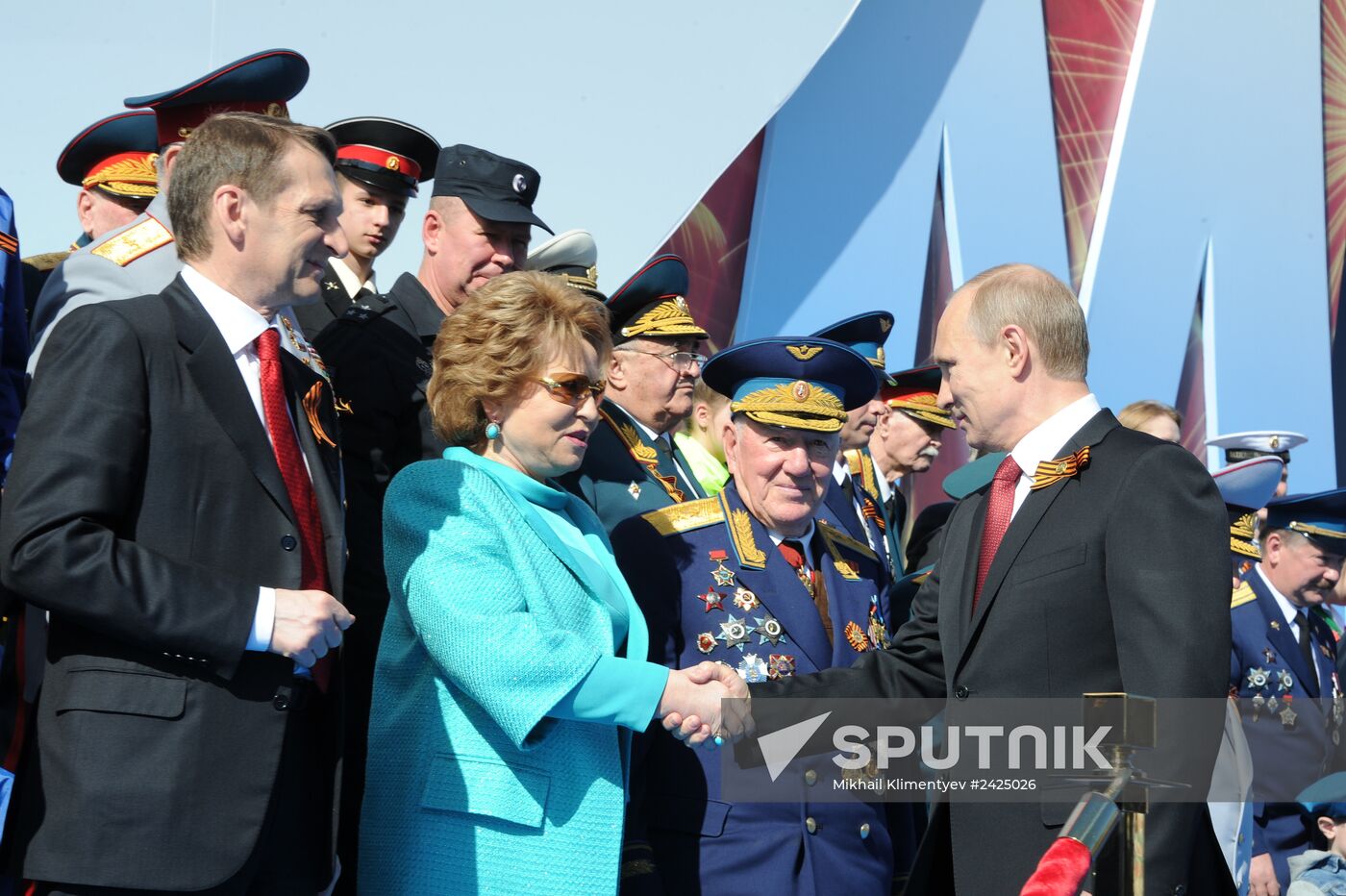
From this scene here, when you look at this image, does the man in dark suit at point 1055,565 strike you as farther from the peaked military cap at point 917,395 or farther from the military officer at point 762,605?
the peaked military cap at point 917,395

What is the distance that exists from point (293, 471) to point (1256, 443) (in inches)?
223

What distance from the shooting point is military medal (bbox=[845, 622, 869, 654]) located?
3.66 m

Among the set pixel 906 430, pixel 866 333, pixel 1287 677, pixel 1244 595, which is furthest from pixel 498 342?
pixel 1287 677

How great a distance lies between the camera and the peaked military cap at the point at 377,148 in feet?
14.8

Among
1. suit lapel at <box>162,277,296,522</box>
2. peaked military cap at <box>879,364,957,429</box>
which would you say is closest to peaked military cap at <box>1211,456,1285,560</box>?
peaked military cap at <box>879,364,957,429</box>

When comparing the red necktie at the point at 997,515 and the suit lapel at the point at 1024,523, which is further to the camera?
the red necktie at the point at 997,515

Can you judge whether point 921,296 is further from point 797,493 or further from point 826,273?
point 797,493

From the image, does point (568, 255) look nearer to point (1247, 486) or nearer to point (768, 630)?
point (768, 630)

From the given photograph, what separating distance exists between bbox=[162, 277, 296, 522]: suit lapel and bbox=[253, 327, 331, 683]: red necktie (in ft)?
0.12

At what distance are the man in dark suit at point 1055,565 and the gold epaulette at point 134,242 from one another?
5.47 feet

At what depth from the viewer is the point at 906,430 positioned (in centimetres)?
664

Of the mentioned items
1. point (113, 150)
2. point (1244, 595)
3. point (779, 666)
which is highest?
point (113, 150)

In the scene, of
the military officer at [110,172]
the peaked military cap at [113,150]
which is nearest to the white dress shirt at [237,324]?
the military officer at [110,172]

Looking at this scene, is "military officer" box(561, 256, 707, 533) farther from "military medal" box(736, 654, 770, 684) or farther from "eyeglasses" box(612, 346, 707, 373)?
"military medal" box(736, 654, 770, 684)
